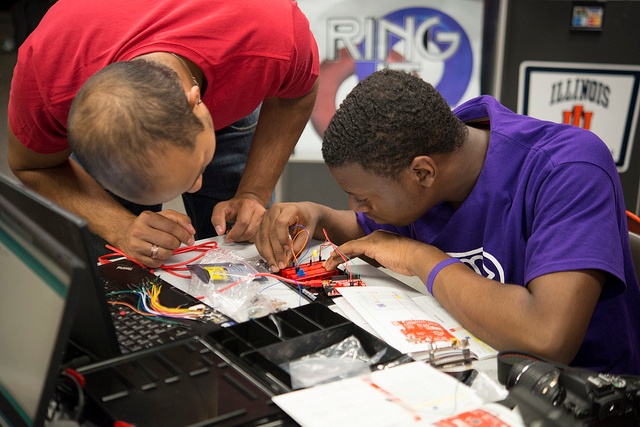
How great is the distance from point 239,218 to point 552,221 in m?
0.79

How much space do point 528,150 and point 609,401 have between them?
1.91ft

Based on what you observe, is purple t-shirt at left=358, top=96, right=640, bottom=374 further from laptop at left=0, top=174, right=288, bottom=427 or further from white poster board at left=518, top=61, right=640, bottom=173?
white poster board at left=518, top=61, right=640, bottom=173

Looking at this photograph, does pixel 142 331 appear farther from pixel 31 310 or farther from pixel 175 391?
pixel 31 310

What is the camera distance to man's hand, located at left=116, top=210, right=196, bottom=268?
152 cm

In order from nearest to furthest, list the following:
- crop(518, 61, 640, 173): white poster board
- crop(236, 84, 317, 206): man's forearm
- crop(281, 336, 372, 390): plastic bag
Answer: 1. crop(281, 336, 372, 390): plastic bag
2. crop(236, 84, 317, 206): man's forearm
3. crop(518, 61, 640, 173): white poster board

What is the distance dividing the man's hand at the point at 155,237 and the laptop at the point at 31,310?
0.60m

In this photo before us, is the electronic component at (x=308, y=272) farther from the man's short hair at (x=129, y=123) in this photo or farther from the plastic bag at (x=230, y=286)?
the man's short hair at (x=129, y=123)

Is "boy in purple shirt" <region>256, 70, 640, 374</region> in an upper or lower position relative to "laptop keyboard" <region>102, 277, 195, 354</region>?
upper

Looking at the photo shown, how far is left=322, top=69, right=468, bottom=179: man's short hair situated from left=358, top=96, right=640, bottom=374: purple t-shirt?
133 mm

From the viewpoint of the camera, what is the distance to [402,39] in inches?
127

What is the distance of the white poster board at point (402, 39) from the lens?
319cm

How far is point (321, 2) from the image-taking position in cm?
319

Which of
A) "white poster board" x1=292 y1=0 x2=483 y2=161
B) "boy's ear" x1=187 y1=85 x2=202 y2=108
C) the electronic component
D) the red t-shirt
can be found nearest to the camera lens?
the electronic component

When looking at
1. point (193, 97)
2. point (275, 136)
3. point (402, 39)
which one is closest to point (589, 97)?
point (402, 39)
